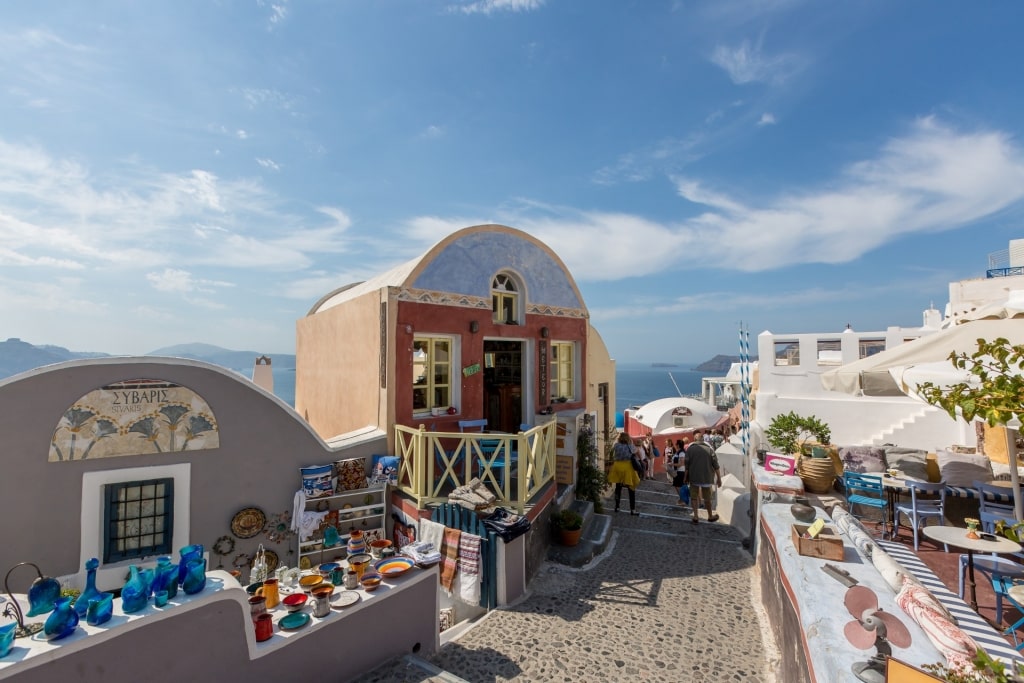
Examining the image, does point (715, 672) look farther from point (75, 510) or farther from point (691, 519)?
point (75, 510)

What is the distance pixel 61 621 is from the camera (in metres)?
3.57

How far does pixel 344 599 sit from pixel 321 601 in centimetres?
30

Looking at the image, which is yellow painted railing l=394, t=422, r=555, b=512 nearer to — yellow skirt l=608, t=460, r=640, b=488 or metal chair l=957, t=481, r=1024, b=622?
yellow skirt l=608, t=460, r=640, b=488

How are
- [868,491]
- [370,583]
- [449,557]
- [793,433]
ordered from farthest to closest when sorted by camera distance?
[793,433] < [868,491] < [449,557] < [370,583]

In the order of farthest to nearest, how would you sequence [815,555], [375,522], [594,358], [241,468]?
[594,358] < [375,522] < [241,468] < [815,555]

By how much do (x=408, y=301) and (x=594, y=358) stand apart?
363 inches

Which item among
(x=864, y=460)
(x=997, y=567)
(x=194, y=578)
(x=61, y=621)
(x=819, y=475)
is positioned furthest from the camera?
(x=864, y=460)

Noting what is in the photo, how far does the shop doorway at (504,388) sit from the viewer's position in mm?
11781

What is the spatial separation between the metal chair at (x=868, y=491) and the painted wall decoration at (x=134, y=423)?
11058mm

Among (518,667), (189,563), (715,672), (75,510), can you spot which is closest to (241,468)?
(75,510)

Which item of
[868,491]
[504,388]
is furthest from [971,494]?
[504,388]

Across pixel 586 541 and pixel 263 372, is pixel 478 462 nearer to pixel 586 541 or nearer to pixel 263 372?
pixel 586 541

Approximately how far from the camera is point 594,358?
16.8 metres

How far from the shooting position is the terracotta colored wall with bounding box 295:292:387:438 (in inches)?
375
